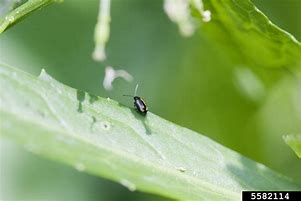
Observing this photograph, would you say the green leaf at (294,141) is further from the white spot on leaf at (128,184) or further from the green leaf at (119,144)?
the white spot on leaf at (128,184)

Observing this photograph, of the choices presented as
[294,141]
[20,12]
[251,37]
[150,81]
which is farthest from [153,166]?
[150,81]

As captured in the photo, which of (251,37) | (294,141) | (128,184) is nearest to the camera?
(128,184)

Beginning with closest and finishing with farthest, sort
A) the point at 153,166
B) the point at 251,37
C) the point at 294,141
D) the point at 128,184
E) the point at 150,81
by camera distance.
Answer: the point at 128,184, the point at 153,166, the point at 294,141, the point at 251,37, the point at 150,81

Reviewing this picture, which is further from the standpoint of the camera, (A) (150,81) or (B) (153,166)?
(A) (150,81)

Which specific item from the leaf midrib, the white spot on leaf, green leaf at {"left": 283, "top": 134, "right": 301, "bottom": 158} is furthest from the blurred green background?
the white spot on leaf

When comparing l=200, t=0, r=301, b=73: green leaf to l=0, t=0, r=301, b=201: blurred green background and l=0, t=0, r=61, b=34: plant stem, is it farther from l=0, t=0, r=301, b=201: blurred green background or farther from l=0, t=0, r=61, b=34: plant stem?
l=0, t=0, r=61, b=34: plant stem

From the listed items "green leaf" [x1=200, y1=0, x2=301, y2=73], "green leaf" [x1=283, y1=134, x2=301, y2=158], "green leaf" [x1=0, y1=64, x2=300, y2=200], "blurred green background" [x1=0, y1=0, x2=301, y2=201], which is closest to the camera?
"green leaf" [x1=0, y1=64, x2=300, y2=200]

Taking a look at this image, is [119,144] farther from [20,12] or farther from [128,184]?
[20,12]
